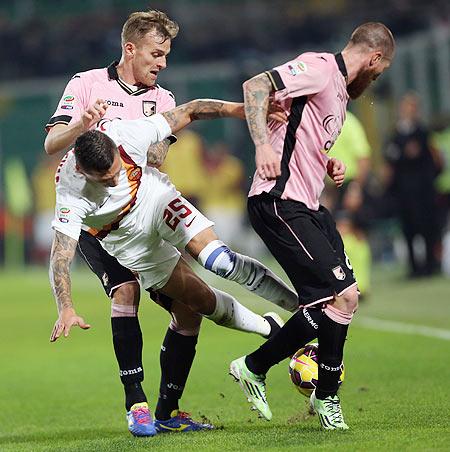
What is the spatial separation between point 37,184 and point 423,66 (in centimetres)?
1037

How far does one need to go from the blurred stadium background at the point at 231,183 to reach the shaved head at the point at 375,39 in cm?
210

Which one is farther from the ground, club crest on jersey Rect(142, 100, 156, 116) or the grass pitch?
club crest on jersey Rect(142, 100, 156, 116)

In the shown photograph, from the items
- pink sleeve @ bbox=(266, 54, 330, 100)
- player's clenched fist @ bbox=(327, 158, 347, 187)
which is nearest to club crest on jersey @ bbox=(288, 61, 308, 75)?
pink sleeve @ bbox=(266, 54, 330, 100)

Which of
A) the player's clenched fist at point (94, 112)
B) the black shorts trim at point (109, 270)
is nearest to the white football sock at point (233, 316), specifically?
the black shorts trim at point (109, 270)

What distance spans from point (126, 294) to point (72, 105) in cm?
118

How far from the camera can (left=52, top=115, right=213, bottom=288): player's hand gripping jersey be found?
6922 millimetres

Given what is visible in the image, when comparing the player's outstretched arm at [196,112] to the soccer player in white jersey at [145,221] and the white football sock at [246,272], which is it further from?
the white football sock at [246,272]

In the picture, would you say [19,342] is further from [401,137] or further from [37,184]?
[37,184]

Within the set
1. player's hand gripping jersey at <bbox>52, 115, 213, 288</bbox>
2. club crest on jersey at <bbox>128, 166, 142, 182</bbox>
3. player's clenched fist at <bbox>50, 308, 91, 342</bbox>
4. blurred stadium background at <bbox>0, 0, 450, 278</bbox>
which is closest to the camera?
player's clenched fist at <bbox>50, 308, 91, 342</bbox>

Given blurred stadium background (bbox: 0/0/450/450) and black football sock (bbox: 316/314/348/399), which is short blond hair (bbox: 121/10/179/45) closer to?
black football sock (bbox: 316/314/348/399)

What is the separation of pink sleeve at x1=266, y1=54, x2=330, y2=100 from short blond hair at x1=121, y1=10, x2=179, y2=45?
3.25 feet

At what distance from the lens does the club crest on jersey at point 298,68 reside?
6.75m

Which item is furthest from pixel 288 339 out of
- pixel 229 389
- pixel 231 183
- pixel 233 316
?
pixel 231 183

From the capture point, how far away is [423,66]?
22875 mm
